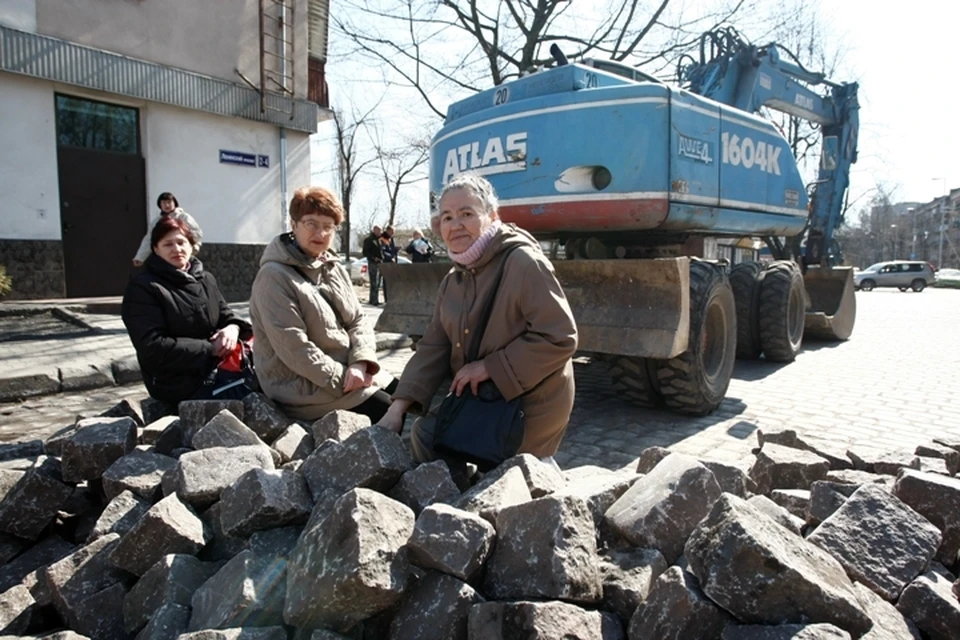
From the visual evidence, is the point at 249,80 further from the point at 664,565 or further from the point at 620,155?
the point at 664,565

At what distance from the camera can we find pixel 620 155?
201 inches

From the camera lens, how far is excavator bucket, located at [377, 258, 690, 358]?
4.61 m

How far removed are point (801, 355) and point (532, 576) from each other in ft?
25.5

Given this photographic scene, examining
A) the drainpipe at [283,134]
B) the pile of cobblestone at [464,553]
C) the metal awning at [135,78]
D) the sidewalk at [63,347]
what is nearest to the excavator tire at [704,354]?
the pile of cobblestone at [464,553]

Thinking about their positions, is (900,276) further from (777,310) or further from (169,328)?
(169,328)

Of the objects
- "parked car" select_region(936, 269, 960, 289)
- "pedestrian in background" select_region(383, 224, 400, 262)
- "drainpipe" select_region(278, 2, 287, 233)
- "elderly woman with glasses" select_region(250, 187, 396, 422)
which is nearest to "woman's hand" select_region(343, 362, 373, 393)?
"elderly woman with glasses" select_region(250, 187, 396, 422)

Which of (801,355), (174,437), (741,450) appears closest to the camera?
(174,437)

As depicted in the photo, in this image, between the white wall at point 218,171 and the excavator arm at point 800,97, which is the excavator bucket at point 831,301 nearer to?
the excavator arm at point 800,97

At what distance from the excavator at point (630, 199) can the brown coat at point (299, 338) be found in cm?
202

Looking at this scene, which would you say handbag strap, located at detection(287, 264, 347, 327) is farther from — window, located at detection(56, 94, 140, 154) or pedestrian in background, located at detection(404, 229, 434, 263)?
pedestrian in background, located at detection(404, 229, 434, 263)

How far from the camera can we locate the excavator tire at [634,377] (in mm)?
5121

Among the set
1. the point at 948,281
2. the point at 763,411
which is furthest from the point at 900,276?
the point at 763,411

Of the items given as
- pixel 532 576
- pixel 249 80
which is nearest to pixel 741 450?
pixel 532 576

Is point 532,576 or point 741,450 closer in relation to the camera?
point 532,576
